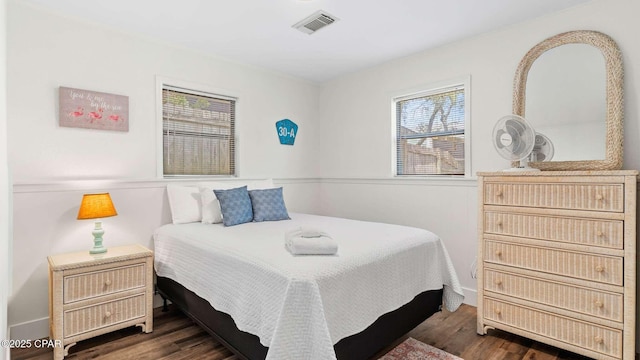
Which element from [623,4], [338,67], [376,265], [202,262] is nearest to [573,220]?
[376,265]

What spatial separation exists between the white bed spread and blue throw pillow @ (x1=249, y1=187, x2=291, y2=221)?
0.81ft

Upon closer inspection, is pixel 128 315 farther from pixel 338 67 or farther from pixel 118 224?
pixel 338 67

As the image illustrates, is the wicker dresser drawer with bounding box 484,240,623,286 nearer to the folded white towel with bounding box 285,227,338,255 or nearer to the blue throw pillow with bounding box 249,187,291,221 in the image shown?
the folded white towel with bounding box 285,227,338,255

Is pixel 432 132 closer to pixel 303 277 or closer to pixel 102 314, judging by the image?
pixel 303 277

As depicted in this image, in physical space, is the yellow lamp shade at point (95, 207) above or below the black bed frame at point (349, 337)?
above

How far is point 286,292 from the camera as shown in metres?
1.59

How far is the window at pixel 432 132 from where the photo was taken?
3297 millimetres

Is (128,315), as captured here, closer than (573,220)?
No

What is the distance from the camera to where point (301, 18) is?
2.71m

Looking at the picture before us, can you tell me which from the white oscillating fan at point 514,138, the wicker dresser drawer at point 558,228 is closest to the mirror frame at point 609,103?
the white oscillating fan at point 514,138

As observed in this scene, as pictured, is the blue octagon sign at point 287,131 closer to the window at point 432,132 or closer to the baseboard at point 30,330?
the window at point 432,132

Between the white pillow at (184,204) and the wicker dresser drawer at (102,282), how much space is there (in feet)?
1.86

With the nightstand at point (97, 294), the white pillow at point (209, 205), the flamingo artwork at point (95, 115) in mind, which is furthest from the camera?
the white pillow at point (209, 205)

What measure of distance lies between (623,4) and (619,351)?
2273 millimetres
